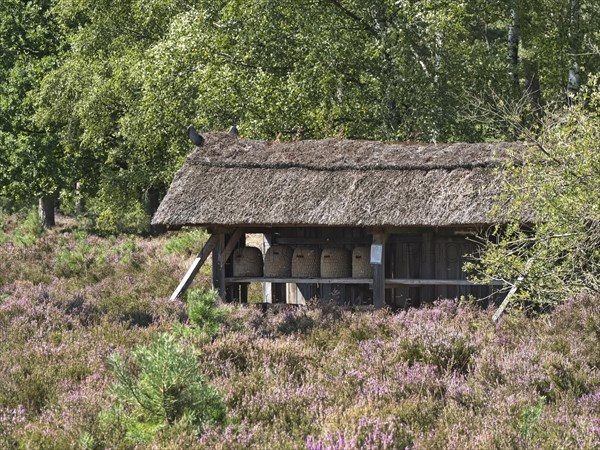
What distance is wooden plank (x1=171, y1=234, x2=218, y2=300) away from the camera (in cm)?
1309

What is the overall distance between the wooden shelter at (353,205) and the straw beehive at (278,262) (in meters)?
0.18

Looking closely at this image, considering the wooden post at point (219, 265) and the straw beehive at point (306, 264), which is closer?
the straw beehive at point (306, 264)

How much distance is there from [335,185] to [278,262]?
1.68m

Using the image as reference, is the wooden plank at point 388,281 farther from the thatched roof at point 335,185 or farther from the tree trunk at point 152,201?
the tree trunk at point 152,201

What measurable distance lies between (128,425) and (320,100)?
46.5 feet

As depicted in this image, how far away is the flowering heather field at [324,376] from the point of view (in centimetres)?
587

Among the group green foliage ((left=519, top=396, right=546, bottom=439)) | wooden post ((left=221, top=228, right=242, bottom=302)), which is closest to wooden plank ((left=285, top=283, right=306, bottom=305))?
wooden post ((left=221, top=228, right=242, bottom=302))

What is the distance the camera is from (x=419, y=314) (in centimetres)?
1051

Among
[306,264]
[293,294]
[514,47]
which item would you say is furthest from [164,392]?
[514,47]

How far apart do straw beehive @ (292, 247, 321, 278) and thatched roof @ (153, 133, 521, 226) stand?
1.09 metres

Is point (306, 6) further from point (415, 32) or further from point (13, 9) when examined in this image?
point (13, 9)

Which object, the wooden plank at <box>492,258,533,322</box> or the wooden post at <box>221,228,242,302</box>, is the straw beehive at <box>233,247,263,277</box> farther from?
the wooden plank at <box>492,258,533,322</box>

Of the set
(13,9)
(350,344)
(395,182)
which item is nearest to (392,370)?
(350,344)

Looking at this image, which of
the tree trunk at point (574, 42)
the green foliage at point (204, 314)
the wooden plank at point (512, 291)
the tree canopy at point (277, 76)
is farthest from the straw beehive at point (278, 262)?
the tree trunk at point (574, 42)
